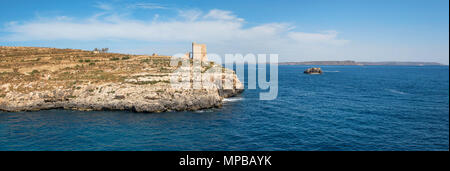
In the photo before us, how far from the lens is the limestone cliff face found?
135 feet

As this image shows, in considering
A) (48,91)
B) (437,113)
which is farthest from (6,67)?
(437,113)

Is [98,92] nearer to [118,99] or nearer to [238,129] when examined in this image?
[118,99]

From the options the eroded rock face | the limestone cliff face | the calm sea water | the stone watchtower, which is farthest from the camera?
the stone watchtower

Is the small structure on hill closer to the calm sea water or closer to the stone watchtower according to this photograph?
the stone watchtower

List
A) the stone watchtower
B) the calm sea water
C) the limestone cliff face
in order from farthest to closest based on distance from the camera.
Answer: the stone watchtower < the limestone cliff face < the calm sea water

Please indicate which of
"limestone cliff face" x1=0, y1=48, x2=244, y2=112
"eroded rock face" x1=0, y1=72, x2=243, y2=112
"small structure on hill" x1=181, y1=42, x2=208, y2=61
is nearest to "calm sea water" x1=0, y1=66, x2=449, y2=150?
"eroded rock face" x1=0, y1=72, x2=243, y2=112

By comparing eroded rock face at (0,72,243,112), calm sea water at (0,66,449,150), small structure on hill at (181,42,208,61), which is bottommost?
calm sea water at (0,66,449,150)

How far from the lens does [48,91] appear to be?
1734 inches

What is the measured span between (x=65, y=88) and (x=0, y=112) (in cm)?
994

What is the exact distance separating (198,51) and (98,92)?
139 feet

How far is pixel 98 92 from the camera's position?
1759 inches

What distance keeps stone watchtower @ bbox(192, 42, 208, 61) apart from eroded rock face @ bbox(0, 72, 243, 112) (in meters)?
37.7
